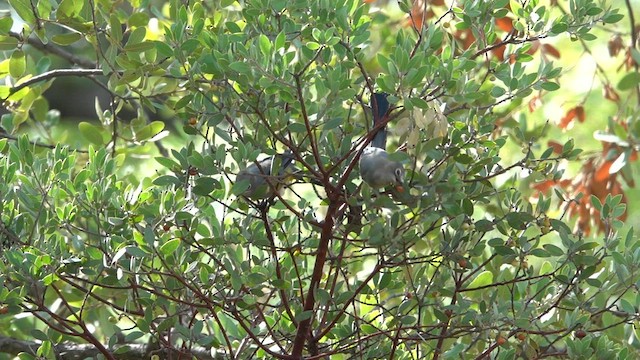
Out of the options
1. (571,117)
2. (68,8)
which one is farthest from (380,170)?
(571,117)

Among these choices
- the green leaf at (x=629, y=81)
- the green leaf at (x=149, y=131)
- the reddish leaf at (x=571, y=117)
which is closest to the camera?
the green leaf at (x=149, y=131)

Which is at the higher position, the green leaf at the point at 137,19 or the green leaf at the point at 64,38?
the green leaf at the point at 137,19

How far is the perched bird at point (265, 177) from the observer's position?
1163 millimetres

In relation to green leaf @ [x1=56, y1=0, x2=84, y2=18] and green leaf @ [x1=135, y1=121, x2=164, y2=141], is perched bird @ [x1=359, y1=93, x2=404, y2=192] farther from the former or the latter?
green leaf @ [x1=135, y1=121, x2=164, y2=141]

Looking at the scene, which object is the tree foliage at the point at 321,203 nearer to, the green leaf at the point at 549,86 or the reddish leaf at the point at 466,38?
the green leaf at the point at 549,86

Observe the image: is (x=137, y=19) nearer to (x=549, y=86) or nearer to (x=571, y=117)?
(x=549, y=86)

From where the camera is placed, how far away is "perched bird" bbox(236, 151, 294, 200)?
1.16 metres

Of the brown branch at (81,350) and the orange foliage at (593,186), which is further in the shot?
the orange foliage at (593,186)

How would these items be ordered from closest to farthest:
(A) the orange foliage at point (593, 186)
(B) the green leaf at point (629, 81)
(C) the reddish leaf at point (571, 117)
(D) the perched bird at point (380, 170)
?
(D) the perched bird at point (380, 170) < (B) the green leaf at point (629, 81) < (A) the orange foliage at point (593, 186) < (C) the reddish leaf at point (571, 117)

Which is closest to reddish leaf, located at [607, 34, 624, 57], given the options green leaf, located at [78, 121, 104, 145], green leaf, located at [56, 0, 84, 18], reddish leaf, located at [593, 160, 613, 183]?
reddish leaf, located at [593, 160, 613, 183]

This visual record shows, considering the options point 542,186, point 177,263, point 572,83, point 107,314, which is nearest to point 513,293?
point 177,263

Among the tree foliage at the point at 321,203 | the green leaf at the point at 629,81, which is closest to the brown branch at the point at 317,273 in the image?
the tree foliage at the point at 321,203

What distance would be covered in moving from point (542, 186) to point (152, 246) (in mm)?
1320

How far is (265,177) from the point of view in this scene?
44.8 inches
